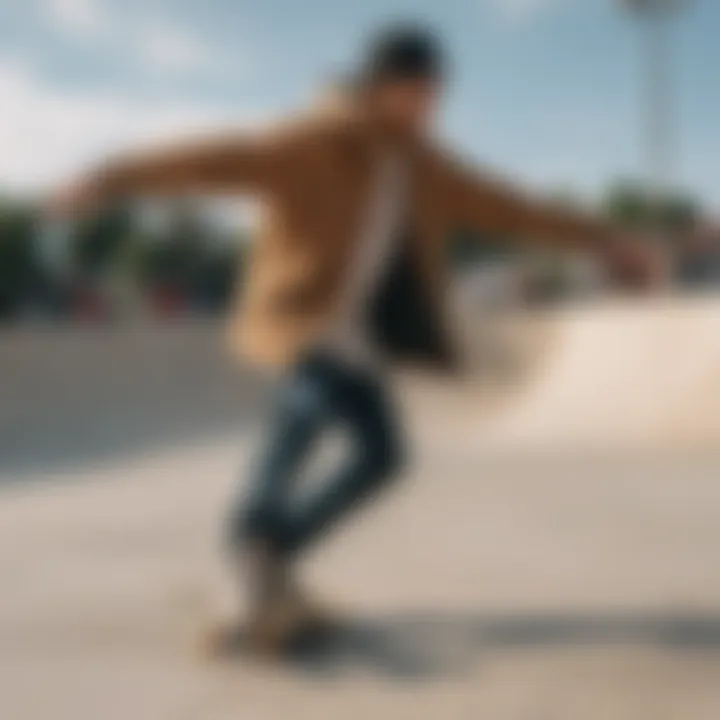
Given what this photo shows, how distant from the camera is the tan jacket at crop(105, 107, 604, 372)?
56.7 inches

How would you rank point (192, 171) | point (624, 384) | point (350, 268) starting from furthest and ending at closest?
point (624, 384) → point (350, 268) → point (192, 171)

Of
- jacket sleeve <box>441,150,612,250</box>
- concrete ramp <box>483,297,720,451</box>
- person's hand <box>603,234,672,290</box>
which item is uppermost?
concrete ramp <box>483,297,720,451</box>

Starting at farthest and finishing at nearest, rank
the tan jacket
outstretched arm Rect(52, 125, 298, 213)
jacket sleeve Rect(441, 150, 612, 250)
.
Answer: jacket sleeve Rect(441, 150, 612, 250), the tan jacket, outstretched arm Rect(52, 125, 298, 213)

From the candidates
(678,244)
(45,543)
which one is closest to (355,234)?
(678,244)

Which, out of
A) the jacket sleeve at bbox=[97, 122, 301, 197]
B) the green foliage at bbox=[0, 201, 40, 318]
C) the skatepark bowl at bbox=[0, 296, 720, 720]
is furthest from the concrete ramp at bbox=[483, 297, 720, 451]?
the jacket sleeve at bbox=[97, 122, 301, 197]

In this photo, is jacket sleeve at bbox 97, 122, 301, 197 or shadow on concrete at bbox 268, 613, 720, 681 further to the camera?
shadow on concrete at bbox 268, 613, 720, 681

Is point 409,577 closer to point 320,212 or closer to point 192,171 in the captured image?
point 320,212

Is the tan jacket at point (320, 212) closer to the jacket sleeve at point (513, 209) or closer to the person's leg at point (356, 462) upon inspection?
the jacket sleeve at point (513, 209)

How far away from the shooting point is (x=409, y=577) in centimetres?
197

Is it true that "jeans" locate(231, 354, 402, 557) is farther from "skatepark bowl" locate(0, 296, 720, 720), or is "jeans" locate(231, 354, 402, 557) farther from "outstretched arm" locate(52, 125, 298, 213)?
"outstretched arm" locate(52, 125, 298, 213)

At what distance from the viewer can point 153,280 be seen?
7.16 feet

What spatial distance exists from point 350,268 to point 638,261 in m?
0.45

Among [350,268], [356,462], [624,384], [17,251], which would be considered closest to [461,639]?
[356,462]

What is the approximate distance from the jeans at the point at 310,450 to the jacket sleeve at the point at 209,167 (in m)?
0.27
